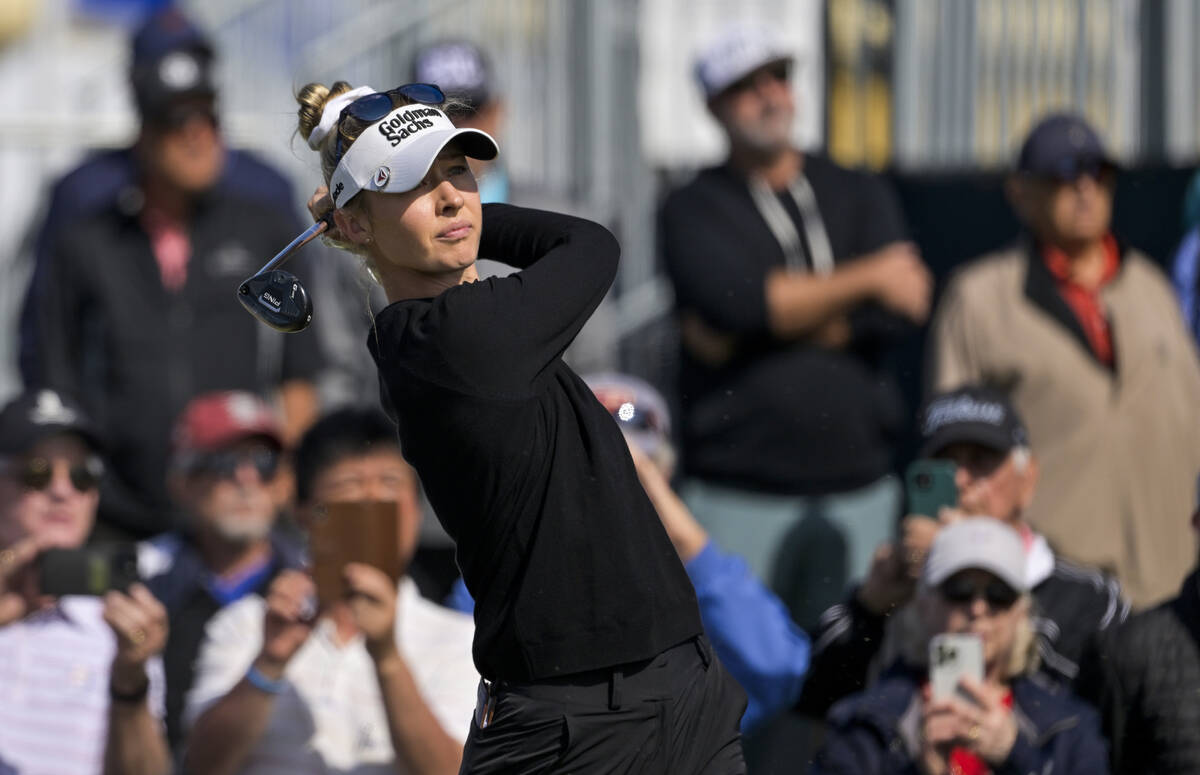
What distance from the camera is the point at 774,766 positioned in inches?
195

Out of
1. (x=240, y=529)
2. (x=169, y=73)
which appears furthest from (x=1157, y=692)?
(x=169, y=73)

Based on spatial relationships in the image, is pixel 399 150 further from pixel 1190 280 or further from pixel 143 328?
pixel 1190 280

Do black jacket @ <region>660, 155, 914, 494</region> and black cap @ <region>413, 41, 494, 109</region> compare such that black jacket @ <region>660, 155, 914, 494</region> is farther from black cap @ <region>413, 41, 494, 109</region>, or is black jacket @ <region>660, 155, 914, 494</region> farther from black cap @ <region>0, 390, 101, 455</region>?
black cap @ <region>0, 390, 101, 455</region>

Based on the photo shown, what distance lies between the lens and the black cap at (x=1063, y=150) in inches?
234

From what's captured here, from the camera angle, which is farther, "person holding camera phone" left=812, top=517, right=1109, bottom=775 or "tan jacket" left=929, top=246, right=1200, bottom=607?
"tan jacket" left=929, top=246, right=1200, bottom=607

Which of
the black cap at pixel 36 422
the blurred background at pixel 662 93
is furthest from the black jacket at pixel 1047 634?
the blurred background at pixel 662 93

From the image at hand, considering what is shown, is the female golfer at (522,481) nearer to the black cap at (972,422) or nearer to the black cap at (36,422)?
the black cap at (972,422)

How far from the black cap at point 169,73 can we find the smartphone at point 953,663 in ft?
11.2

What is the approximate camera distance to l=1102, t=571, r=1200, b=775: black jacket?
4.36 metres

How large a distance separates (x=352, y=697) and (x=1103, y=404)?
2.46 meters

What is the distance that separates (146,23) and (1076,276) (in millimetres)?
3427

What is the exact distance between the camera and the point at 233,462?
18.4 ft

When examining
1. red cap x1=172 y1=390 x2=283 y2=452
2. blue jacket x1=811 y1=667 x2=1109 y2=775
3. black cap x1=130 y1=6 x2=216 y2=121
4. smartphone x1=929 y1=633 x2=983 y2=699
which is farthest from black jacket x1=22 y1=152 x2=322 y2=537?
smartphone x1=929 y1=633 x2=983 y2=699

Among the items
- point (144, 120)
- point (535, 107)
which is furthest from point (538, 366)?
point (535, 107)
